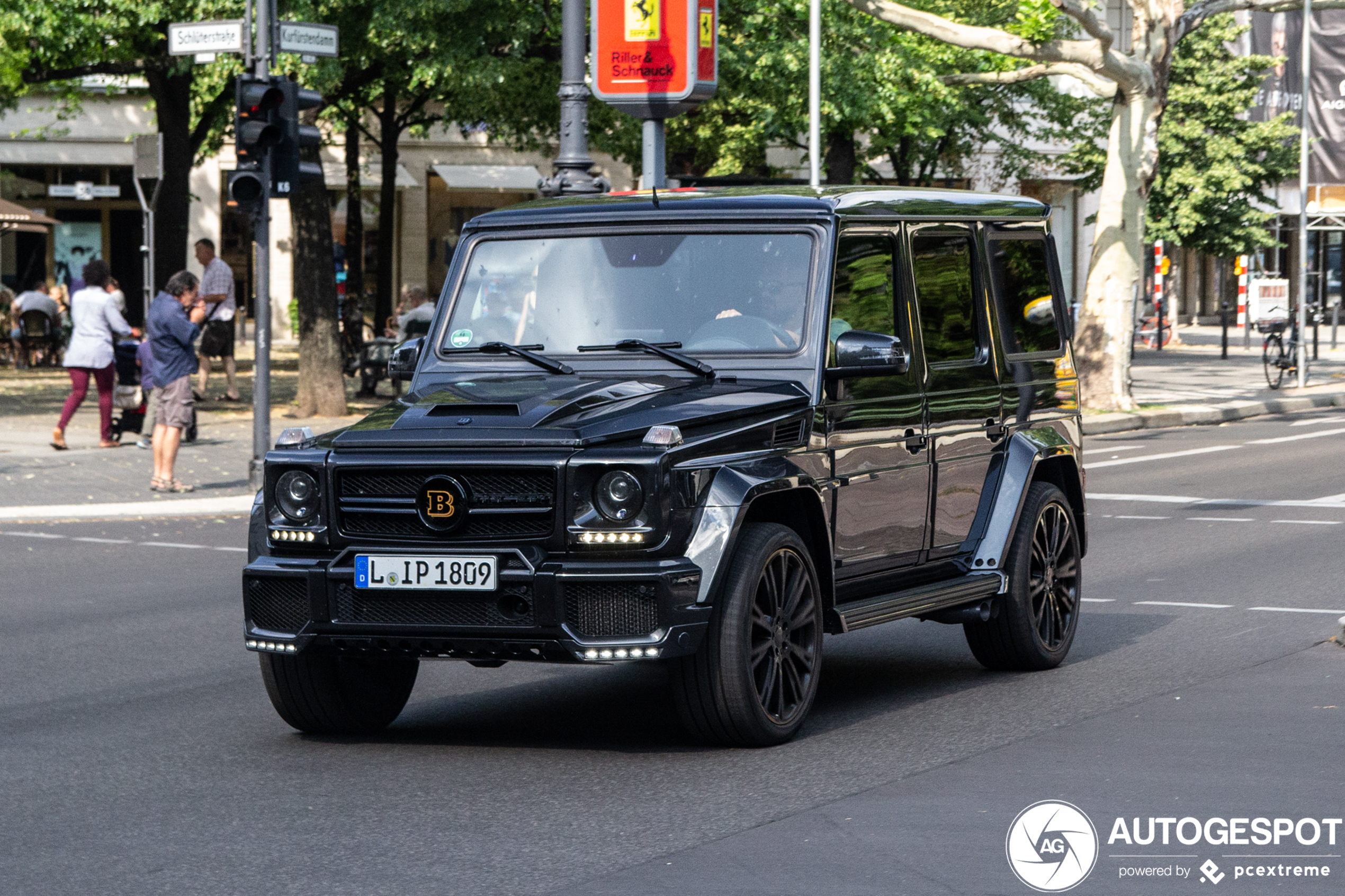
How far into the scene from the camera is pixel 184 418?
1655 cm

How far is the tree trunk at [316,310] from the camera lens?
23.2 m

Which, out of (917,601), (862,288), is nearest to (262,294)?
(862,288)

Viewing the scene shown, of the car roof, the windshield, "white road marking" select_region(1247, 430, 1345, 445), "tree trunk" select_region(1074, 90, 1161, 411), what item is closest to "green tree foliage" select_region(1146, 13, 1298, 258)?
"tree trunk" select_region(1074, 90, 1161, 411)

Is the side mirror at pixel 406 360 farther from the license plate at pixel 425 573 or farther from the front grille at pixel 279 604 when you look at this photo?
the license plate at pixel 425 573

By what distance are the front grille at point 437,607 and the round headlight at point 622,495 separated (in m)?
0.36

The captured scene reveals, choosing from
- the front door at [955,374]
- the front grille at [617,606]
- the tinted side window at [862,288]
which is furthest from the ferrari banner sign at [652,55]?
the front grille at [617,606]

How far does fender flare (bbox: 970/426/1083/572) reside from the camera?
8.05 metres

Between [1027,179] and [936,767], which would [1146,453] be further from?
[1027,179]

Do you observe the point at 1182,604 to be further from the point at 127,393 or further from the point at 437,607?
the point at 127,393

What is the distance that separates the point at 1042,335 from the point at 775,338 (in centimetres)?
213

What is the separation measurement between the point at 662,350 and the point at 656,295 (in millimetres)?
331

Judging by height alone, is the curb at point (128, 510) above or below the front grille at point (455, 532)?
below

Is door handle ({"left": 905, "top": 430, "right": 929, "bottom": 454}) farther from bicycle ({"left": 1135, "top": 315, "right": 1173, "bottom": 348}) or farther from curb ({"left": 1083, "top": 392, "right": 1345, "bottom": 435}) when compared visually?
bicycle ({"left": 1135, "top": 315, "right": 1173, "bottom": 348})

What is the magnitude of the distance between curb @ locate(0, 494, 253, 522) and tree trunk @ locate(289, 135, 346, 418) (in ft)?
23.2
